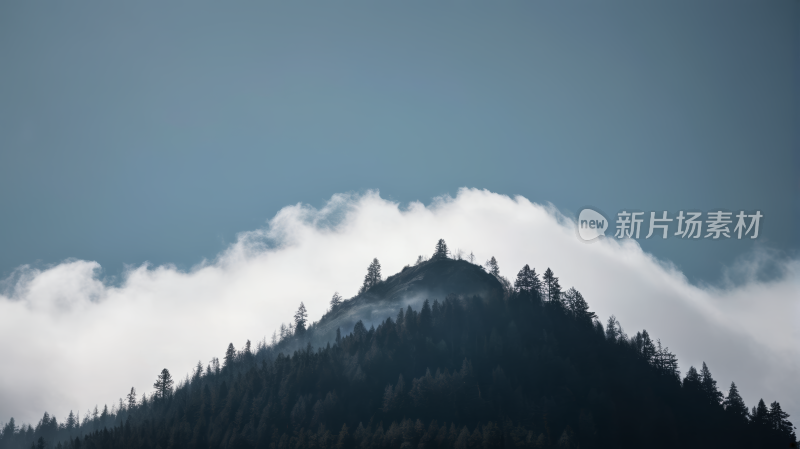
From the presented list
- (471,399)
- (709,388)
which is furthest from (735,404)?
(471,399)

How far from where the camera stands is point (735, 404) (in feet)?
537

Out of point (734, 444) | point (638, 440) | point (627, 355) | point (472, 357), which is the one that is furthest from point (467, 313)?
point (734, 444)

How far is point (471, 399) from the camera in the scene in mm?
153500

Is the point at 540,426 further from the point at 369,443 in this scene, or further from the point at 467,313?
the point at 467,313

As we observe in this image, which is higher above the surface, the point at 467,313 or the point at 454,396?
the point at 467,313

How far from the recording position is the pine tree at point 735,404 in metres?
160

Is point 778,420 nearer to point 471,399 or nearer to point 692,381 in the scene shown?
point 692,381

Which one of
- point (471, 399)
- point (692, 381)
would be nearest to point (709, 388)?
point (692, 381)

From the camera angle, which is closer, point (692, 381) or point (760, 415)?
point (760, 415)

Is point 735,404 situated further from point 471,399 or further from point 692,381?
point 471,399

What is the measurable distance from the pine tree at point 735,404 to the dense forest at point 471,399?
0.30m

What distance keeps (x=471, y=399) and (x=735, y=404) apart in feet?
263

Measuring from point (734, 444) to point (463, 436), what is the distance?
76.5 meters

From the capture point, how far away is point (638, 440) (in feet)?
475
